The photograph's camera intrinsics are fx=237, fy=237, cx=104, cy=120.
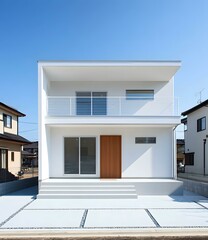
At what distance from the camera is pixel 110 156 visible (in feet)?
41.2

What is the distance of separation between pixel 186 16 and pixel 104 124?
620 cm

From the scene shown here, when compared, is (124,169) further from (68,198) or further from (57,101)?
(57,101)

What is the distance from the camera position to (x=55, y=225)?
650 centimetres

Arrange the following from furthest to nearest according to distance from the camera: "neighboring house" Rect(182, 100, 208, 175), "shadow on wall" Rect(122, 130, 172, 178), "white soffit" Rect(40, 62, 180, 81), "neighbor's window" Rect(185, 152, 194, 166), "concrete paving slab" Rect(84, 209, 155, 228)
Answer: "neighbor's window" Rect(185, 152, 194, 166) < "neighboring house" Rect(182, 100, 208, 175) < "shadow on wall" Rect(122, 130, 172, 178) < "white soffit" Rect(40, 62, 180, 81) < "concrete paving slab" Rect(84, 209, 155, 228)

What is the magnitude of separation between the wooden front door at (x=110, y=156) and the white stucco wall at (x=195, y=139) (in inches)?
372

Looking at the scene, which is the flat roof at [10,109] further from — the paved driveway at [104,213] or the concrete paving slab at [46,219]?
the concrete paving slab at [46,219]

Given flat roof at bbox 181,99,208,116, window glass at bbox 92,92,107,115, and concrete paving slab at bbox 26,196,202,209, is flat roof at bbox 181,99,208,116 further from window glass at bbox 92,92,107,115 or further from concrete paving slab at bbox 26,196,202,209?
concrete paving slab at bbox 26,196,202,209

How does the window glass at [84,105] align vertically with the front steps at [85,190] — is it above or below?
above

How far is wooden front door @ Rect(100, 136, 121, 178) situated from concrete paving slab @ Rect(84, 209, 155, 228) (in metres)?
4.35

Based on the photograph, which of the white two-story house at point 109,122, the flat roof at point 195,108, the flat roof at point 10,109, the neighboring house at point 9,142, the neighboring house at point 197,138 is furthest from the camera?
the neighboring house at point 197,138

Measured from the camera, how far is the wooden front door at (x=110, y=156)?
12477 millimetres

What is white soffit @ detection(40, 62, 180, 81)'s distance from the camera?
448 inches

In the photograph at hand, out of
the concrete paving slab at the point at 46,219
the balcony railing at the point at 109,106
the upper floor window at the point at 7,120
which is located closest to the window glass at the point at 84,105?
the balcony railing at the point at 109,106

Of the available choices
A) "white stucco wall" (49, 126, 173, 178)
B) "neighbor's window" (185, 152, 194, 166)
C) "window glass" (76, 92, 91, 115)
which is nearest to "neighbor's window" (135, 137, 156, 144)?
"white stucco wall" (49, 126, 173, 178)
